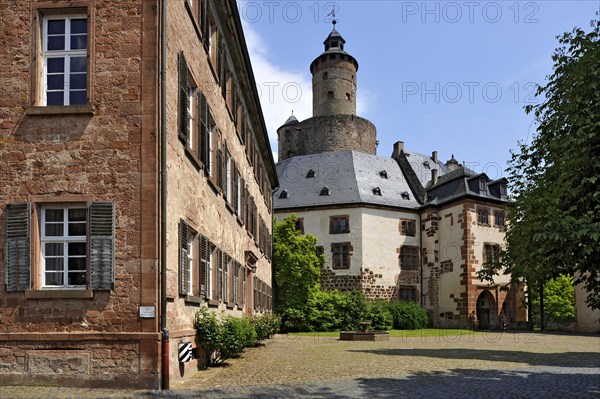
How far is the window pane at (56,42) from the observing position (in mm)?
10773

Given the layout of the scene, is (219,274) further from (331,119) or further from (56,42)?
(331,119)

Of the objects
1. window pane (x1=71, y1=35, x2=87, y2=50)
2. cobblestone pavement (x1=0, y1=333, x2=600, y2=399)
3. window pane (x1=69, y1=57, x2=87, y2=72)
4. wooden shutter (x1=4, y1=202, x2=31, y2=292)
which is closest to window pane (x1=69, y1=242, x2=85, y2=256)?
wooden shutter (x1=4, y1=202, x2=31, y2=292)

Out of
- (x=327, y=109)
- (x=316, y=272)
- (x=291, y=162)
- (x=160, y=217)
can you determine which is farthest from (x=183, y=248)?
(x=327, y=109)

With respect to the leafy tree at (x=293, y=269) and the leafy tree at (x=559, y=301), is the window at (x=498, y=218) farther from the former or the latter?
the leafy tree at (x=559, y=301)

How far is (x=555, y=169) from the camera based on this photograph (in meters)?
12.1

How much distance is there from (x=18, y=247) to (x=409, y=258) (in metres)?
37.9

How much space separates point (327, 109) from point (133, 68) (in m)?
48.2

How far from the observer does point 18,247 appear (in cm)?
1014

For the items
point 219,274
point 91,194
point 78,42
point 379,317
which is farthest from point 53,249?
point 379,317

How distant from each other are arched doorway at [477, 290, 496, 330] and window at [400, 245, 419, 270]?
5.09 meters

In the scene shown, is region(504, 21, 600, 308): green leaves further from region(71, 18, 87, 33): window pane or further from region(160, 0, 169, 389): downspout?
region(71, 18, 87, 33): window pane

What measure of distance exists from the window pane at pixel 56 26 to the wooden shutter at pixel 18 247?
3015 mm

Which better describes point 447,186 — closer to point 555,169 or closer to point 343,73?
point 343,73

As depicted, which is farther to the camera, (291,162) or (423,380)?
(291,162)
